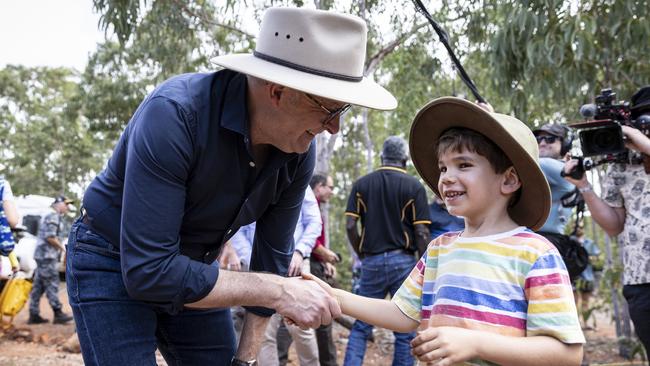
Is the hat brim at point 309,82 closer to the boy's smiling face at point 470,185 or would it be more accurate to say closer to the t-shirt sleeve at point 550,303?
the boy's smiling face at point 470,185

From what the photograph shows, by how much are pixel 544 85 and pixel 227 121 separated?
6133mm

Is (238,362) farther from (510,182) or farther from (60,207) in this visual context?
(60,207)

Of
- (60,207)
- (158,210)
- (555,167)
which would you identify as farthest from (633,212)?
(60,207)

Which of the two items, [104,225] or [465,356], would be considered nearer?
[465,356]

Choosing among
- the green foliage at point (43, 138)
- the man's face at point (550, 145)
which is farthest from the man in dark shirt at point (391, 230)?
the green foliage at point (43, 138)

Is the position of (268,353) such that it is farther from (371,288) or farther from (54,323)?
(54,323)

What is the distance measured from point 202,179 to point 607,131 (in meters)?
2.42

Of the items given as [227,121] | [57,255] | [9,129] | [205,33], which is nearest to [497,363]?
[227,121]

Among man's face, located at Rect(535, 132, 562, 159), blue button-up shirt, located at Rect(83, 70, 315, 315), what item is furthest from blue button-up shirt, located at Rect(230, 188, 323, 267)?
blue button-up shirt, located at Rect(83, 70, 315, 315)

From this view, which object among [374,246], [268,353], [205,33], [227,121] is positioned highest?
[227,121]

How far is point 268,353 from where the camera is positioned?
5.00 metres

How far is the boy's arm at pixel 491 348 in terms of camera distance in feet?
5.88

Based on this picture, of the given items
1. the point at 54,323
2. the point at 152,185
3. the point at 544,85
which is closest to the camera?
the point at 152,185

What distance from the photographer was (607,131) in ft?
11.8
